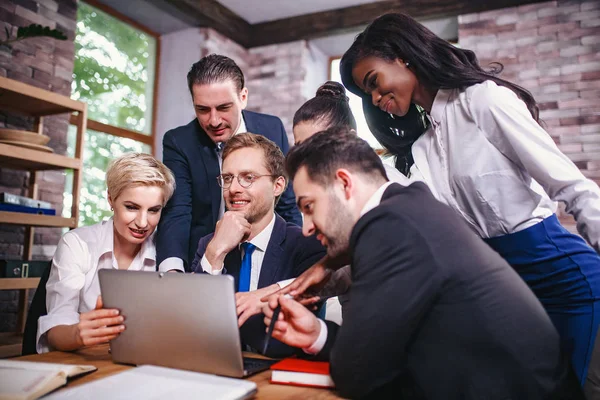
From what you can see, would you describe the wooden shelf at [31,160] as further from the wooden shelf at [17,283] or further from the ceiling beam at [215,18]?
the ceiling beam at [215,18]

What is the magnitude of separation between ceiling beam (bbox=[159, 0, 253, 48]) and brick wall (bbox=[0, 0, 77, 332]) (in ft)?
3.02

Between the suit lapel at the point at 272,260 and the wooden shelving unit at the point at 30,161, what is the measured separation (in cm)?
211

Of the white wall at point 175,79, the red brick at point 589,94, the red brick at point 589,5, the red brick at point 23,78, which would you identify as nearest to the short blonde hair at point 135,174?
the red brick at point 23,78

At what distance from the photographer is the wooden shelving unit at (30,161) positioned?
122 inches

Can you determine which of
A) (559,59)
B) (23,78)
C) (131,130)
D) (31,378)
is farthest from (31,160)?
(559,59)

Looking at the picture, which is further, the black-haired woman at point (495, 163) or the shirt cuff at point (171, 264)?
the shirt cuff at point (171, 264)

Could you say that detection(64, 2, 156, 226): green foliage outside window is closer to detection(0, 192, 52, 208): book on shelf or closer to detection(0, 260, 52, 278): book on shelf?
detection(0, 192, 52, 208): book on shelf

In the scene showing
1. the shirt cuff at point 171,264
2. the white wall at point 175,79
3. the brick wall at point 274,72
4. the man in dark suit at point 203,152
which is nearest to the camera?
the shirt cuff at point 171,264

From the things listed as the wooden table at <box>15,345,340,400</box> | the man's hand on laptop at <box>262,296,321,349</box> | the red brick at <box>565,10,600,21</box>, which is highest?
the red brick at <box>565,10,600,21</box>

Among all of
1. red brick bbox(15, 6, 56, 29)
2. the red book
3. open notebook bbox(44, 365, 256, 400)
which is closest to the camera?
open notebook bbox(44, 365, 256, 400)

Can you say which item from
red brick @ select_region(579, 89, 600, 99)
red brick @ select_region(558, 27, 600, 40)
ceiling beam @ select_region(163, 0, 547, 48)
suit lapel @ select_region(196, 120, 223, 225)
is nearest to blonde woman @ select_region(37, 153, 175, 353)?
suit lapel @ select_region(196, 120, 223, 225)

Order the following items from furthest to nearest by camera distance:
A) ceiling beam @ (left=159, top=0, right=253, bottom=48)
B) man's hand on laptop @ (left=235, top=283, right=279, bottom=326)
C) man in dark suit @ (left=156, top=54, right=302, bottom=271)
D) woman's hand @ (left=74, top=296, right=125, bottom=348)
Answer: ceiling beam @ (left=159, top=0, right=253, bottom=48) < man in dark suit @ (left=156, top=54, right=302, bottom=271) < man's hand on laptop @ (left=235, top=283, right=279, bottom=326) < woman's hand @ (left=74, top=296, right=125, bottom=348)

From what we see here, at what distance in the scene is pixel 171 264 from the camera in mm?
1743

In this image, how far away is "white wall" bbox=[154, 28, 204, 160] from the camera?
489cm
